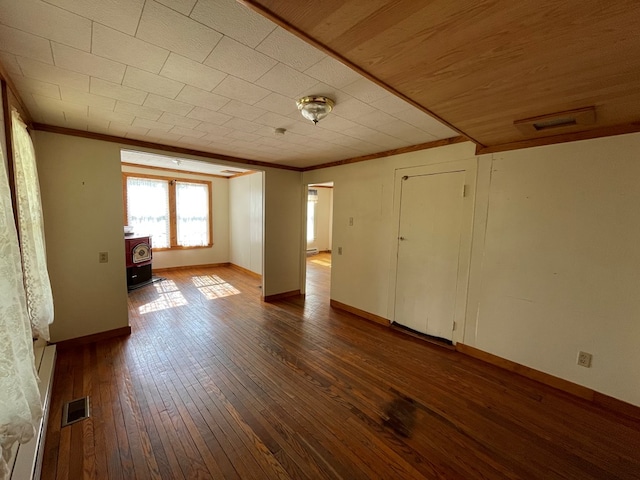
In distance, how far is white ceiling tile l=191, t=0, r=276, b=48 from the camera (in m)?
1.11

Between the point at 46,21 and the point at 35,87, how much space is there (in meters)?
1.04

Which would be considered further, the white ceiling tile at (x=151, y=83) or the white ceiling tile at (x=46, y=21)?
the white ceiling tile at (x=151, y=83)

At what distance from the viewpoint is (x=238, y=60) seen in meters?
1.49

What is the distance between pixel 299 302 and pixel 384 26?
4143 millimetres

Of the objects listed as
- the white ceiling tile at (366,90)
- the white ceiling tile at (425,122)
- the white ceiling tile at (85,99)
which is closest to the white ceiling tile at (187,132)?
the white ceiling tile at (85,99)

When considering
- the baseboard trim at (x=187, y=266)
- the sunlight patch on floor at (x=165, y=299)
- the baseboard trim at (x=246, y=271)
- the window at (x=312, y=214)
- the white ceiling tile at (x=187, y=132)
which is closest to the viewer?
the white ceiling tile at (x=187, y=132)

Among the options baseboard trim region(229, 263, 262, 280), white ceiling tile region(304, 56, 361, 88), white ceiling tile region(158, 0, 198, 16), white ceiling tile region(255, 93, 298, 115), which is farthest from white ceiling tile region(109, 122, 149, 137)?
baseboard trim region(229, 263, 262, 280)

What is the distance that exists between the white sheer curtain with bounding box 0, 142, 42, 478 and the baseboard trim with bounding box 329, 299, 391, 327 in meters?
3.34

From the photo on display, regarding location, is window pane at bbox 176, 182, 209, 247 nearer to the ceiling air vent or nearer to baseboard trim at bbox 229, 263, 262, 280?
baseboard trim at bbox 229, 263, 262, 280

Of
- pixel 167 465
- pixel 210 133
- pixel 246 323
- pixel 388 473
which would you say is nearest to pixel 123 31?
pixel 210 133

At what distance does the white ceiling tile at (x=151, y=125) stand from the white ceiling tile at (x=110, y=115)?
0.18ft

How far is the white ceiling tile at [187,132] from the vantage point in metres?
2.73

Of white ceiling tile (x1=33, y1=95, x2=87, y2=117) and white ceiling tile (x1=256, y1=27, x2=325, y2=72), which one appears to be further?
white ceiling tile (x1=33, y1=95, x2=87, y2=117)

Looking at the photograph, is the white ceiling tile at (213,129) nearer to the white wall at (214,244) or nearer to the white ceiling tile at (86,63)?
the white ceiling tile at (86,63)
